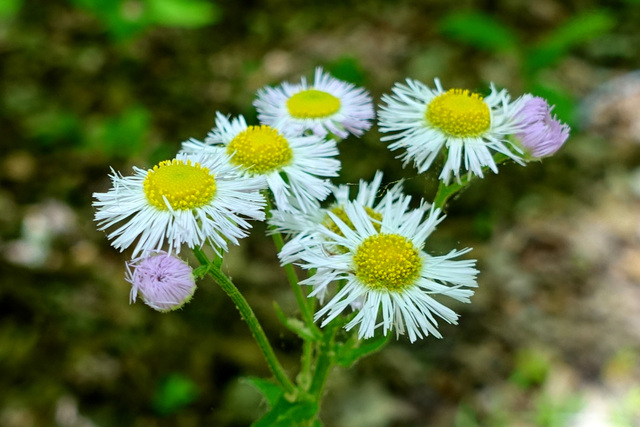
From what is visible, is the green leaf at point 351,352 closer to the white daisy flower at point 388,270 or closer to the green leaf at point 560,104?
the white daisy flower at point 388,270

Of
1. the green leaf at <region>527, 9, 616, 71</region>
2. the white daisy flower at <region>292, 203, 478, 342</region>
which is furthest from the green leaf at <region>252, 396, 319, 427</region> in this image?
the green leaf at <region>527, 9, 616, 71</region>

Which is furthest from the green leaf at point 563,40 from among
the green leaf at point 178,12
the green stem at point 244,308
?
the green stem at point 244,308

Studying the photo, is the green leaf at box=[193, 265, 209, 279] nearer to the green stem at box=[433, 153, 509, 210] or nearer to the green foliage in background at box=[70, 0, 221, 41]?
the green stem at box=[433, 153, 509, 210]

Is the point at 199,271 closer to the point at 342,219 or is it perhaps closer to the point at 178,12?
the point at 342,219

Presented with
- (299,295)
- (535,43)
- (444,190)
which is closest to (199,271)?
(299,295)

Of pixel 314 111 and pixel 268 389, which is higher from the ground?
pixel 314 111

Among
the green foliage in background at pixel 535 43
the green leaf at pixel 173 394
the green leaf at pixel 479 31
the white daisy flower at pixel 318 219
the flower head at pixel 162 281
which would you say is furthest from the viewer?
the green leaf at pixel 479 31

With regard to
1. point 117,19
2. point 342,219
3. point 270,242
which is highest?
point 117,19
